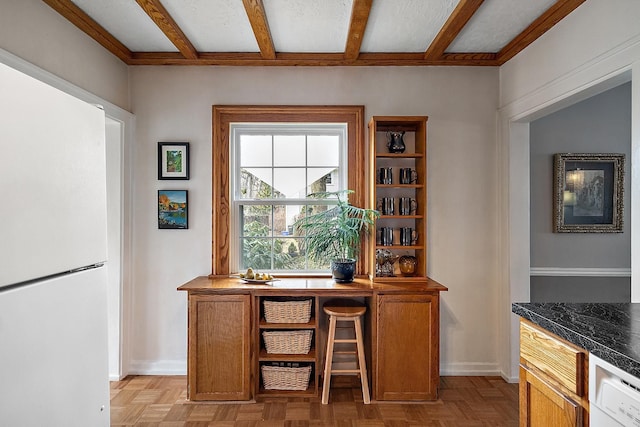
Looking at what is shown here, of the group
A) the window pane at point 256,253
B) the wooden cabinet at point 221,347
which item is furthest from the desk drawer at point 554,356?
→ the window pane at point 256,253

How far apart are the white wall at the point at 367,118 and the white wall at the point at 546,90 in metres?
0.13

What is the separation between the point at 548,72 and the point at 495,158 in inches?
32.0

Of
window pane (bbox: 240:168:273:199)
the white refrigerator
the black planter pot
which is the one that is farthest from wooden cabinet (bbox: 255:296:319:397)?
the white refrigerator

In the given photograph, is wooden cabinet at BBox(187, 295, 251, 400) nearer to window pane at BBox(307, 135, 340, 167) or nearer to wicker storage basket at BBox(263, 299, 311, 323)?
wicker storage basket at BBox(263, 299, 311, 323)

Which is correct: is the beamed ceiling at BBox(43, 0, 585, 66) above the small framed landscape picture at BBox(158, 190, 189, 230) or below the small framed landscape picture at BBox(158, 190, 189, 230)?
above

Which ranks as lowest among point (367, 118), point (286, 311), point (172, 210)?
point (286, 311)

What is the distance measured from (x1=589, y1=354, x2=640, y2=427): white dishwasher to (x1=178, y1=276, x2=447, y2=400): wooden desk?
159 centimetres

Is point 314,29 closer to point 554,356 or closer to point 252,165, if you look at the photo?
point 252,165

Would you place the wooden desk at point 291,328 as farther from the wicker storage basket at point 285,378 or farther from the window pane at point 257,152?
the window pane at point 257,152

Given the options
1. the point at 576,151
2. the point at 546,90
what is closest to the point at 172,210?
the point at 546,90

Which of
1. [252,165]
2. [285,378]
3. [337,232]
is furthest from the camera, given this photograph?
[252,165]

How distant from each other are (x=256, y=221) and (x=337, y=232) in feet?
2.37

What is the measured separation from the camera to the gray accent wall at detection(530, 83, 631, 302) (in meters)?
3.43

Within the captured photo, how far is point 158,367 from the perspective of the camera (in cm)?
321
